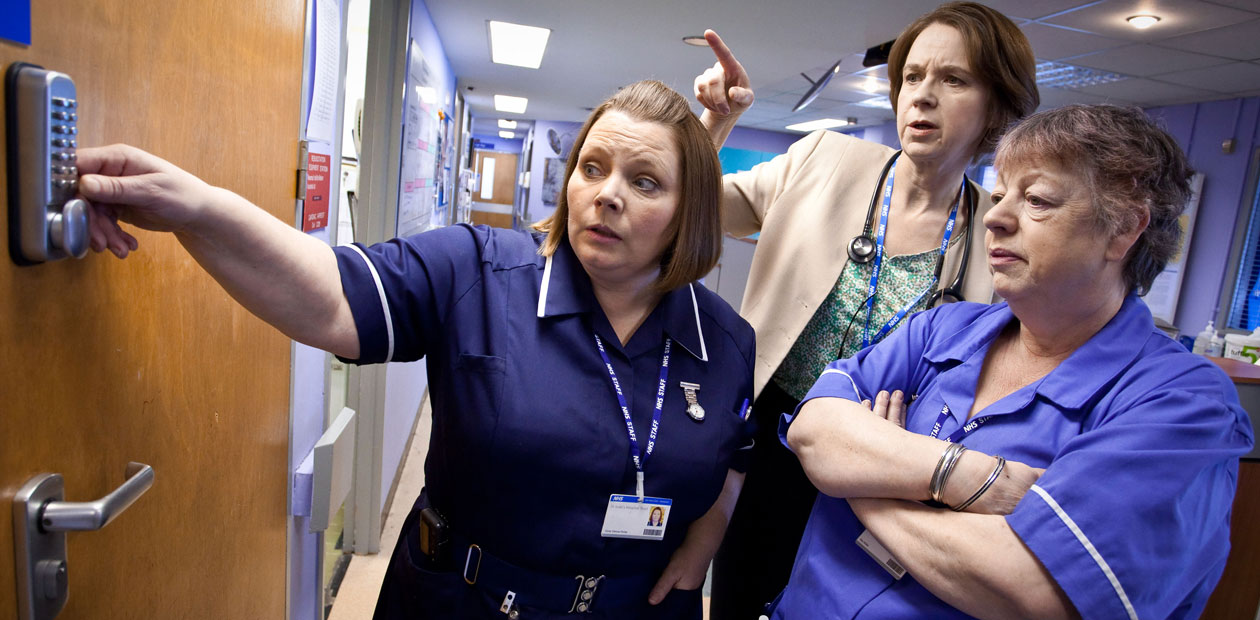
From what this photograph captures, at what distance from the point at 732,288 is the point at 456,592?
9.83 ft

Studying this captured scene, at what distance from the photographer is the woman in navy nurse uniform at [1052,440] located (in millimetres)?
925

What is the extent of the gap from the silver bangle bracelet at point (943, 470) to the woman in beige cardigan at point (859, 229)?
0.49m

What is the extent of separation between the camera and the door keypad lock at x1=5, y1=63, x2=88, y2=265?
66 cm

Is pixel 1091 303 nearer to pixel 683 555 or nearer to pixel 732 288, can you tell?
pixel 683 555

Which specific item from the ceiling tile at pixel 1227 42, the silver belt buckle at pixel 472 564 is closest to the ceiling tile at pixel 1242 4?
the ceiling tile at pixel 1227 42

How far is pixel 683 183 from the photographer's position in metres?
1.33

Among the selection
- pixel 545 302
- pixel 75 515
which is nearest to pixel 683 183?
pixel 545 302

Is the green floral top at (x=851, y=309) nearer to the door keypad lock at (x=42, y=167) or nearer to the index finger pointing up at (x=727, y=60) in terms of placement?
the index finger pointing up at (x=727, y=60)

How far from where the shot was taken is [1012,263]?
43.9 inches

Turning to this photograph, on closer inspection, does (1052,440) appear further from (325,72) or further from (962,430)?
(325,72)

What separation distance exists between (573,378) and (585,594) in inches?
14.7

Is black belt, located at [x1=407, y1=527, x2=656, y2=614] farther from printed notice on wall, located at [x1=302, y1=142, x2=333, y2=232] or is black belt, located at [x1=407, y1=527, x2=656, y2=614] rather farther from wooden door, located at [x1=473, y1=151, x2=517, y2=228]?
wooden door, located at [x1=473, y1=151, x2=517, y2=228]

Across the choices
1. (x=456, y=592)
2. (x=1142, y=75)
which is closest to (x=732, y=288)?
(x=456, y=592)

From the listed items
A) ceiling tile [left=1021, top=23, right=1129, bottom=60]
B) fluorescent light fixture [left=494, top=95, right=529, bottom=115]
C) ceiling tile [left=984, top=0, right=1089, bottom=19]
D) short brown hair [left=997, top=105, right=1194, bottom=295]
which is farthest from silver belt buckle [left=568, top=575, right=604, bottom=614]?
fluorescent light fixture [left=494, top=95, right=529, bottom=115]
